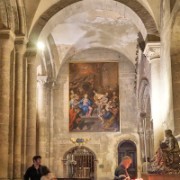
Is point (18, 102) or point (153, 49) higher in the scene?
point (153, 49)

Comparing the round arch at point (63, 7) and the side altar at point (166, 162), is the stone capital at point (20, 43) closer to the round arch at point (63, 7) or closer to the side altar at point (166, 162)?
the round arch at point (63, 7)

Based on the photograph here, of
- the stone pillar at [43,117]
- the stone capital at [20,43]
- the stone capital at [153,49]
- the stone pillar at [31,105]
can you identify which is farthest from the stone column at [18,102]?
the stone pillar at [43,117]

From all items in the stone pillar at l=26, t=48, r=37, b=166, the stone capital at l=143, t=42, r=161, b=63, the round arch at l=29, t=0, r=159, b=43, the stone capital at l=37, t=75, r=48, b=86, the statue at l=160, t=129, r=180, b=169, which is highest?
the round arch at l=29, t=0, r=159, b=43

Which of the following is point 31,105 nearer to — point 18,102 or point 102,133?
point 18,102

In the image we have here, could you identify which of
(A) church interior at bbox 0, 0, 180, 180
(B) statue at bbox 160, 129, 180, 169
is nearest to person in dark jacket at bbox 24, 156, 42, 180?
(B) statue at bbox 160, 129, 180, 169

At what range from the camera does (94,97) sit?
22078 millimetres

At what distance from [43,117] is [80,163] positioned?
9.53ft

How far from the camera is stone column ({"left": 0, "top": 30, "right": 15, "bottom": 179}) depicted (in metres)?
11.8

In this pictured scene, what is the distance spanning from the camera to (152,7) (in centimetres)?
1361

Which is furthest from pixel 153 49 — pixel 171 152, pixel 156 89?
pixel 171 152

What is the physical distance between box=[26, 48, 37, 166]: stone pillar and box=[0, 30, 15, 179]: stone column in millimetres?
1369

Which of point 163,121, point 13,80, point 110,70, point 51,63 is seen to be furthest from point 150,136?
point 13,80

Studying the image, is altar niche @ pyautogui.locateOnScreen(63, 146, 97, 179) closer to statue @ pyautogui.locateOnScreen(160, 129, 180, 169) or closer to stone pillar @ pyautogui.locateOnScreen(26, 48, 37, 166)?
stone pillar @ pyautogui.locateOnScreen(26, 48, 37, 166)

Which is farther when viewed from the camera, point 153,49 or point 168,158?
point 153,49
